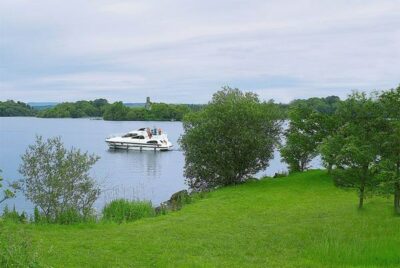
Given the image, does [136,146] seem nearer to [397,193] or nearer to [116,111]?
[397,193]

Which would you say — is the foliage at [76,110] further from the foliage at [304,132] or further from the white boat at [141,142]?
the foliage at [304,132]

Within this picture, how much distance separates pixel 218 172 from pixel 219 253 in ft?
62.4

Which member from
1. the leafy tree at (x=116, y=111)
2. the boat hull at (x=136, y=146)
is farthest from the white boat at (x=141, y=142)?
the leafy tree at (x=116, y=111)

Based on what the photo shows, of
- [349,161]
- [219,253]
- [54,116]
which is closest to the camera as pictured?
[219,253]

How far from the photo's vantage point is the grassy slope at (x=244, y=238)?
9773mm

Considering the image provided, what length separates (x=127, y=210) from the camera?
18.5 metres

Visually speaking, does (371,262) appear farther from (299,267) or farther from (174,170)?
(174,170)

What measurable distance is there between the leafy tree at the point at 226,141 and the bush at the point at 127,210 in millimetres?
10391

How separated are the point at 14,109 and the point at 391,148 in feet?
426

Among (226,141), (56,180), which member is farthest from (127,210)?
(226,141)

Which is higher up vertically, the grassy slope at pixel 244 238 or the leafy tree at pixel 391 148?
the leafy tree at pixel 391 148

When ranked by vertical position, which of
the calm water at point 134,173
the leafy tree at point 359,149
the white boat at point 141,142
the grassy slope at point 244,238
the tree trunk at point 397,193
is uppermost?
the leafy tree at point 359,149

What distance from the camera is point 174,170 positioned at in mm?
52031

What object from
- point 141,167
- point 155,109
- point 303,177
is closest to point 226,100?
point 303,177
